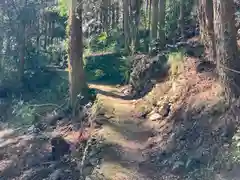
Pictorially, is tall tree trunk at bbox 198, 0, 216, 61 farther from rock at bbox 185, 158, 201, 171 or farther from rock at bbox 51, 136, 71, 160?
rock at bbox 51, 136, 71, 160

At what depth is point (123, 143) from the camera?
10906 mm

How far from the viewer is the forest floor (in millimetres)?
9047

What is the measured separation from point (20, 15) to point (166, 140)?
17989 mm

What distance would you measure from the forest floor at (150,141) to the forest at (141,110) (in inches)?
1.2

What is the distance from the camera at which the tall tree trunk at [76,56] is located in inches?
586

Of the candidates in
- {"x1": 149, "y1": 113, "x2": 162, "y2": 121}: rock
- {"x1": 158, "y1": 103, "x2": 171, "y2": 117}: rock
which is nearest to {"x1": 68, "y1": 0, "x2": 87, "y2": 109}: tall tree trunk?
{"x1": 149, "y1": 113, "x2": 162, "y2": 121}: rock

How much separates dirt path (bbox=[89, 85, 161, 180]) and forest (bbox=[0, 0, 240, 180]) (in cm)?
2

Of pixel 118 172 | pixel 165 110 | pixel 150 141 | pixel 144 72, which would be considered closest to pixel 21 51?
pixel 144 72

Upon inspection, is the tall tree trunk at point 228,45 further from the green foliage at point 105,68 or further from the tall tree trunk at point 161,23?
the green foliage at point 105,68

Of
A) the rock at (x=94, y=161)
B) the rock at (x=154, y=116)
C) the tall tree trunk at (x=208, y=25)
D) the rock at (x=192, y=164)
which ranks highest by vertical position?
the tall tree trunk at (x=208, y=25)

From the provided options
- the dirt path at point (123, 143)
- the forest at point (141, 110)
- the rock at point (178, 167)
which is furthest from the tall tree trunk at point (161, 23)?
the rock at point (178, 167)

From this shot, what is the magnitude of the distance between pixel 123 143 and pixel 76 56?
16.9 ft

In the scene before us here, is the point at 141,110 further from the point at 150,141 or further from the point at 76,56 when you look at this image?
the point at 150,141

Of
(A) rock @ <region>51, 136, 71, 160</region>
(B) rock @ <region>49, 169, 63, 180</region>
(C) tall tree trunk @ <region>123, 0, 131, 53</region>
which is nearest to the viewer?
(B) rock @ <region>49, 169, 63, 180</region>
